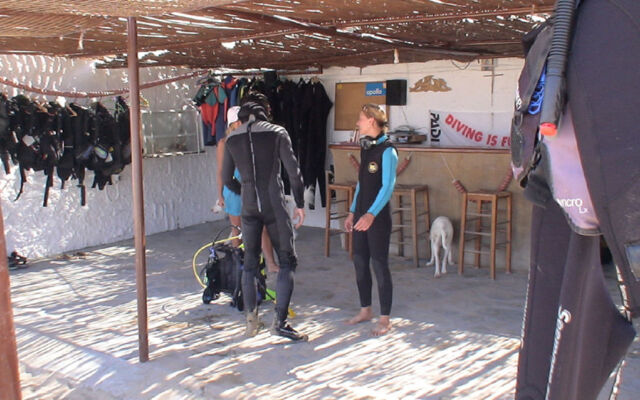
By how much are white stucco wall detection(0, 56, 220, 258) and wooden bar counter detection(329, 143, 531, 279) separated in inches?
114

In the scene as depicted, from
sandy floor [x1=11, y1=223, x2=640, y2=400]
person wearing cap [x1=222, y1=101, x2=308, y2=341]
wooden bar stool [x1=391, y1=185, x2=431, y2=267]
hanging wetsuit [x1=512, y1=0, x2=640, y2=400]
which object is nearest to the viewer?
hanging wetsuit [x1=512, y1=0, x2=640, y2=400]

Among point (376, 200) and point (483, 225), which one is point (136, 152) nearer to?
point (376, 200)

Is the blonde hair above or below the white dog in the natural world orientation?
above

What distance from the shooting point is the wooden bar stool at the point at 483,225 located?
642 cm

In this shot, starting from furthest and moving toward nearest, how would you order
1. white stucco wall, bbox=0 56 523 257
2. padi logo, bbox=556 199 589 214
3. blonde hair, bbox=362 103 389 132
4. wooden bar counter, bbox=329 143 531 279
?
white stucco wall, bbox=0 56 523 257
wooden bar counter, bbox=329 143 531 279
blonde hair, bbox=362 103 389 132
padi logo, bbox=556 199 589 214

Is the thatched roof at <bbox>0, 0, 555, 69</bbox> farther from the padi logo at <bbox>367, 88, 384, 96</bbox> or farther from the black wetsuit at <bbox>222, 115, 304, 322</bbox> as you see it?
the black wetsuit at <bbox>222, 115, 304, 322</bbox>

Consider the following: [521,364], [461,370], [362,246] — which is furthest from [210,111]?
[521,364]

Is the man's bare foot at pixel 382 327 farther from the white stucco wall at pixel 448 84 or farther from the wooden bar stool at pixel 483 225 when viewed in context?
the white stucco wall at pixel 448 84

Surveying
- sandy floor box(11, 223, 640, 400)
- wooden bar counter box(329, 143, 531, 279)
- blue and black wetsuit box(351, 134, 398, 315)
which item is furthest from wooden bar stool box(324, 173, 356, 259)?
blue and black wetsuit box(351, 134, 398, 315)

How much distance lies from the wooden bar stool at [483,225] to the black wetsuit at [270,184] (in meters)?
2.57

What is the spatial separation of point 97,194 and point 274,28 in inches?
177

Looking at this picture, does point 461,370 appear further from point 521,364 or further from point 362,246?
→ point 521,364

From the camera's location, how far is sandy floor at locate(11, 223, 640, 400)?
381cm

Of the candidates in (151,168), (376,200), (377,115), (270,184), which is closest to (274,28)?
(377,115)
